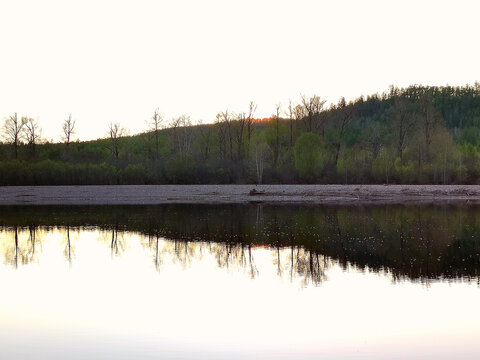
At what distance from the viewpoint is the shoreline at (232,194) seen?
5519 cm

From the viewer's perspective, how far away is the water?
34.2 feet

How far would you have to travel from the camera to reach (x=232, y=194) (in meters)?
60.4

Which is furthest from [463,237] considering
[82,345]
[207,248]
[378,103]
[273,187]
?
[378,103]

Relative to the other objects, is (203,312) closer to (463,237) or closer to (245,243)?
(245,243)

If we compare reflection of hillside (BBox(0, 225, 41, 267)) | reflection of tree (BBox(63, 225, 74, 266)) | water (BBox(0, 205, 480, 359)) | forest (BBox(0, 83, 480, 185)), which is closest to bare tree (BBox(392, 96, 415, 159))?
forest (BBox(0, 83, 480, 185))

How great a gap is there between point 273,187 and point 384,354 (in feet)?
176

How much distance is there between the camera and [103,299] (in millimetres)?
14234

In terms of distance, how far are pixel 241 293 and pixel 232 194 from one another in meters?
45.7

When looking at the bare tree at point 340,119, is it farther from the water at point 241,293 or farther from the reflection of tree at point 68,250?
the reflection of tree at point 68,250

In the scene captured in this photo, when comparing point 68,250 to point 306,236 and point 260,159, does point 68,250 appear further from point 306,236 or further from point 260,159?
point 260,159

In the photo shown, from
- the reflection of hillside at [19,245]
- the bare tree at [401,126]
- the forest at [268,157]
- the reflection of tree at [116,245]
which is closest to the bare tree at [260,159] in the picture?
the forest at [268,157]

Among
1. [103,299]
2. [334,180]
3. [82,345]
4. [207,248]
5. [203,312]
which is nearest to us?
[82,345]

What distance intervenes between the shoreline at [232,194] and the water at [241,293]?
26.7 metres

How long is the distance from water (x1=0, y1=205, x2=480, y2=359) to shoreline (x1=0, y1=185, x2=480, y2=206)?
26.7 m
